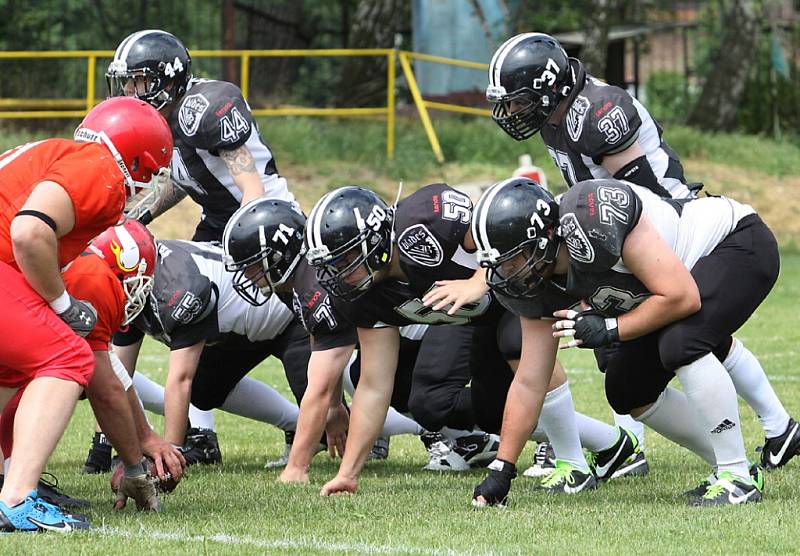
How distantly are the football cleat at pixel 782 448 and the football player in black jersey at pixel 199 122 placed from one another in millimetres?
2550

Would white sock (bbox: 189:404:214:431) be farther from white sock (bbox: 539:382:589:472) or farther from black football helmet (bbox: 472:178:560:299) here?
black football helmet (bbox: 472:178:560:299)

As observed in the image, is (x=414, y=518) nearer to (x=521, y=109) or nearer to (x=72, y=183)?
(x=72, y=183)

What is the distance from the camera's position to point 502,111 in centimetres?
577

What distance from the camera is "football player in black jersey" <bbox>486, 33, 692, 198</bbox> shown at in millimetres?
5590

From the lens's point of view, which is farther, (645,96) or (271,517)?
(645,96)

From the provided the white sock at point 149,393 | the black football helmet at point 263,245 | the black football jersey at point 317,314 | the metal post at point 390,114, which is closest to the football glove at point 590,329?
the black football jersey at point 317,314

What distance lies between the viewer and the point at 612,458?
5.80 m

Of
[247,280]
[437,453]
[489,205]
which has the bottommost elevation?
[437,453]

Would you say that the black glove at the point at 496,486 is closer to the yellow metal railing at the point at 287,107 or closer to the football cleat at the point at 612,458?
the football cleat at the point at 612,458

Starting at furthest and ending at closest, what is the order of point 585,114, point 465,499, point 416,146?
point 416,146 < point 585,114 < point 465,499

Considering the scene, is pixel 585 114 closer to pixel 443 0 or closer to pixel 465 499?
pixel 465 499

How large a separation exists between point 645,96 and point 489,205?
20.7 meters

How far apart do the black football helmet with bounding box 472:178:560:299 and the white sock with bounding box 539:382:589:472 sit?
698 mm

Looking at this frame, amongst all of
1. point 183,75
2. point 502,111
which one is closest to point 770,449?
point 502,111
